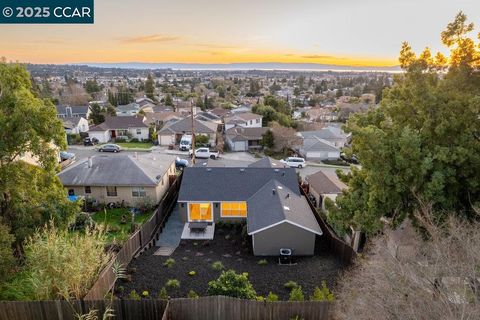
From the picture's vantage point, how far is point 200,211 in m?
22.8

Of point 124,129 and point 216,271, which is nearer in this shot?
point 216,271

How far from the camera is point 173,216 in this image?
79.9 ft

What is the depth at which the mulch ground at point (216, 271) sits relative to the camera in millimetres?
15164

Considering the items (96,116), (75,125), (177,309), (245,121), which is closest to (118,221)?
(177,309)

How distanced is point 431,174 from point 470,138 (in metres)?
1.96

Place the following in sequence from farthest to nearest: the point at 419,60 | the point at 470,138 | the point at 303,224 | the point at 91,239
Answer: the point at 303,224 < the point at 419,60 < the point at 470,138 < the point at 91,239

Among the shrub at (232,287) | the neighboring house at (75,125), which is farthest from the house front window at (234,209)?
the neighboring house at (75,125)

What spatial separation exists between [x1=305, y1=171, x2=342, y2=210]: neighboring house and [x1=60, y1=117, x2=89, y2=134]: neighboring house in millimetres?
38296


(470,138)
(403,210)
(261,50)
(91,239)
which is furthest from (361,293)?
(261,50)

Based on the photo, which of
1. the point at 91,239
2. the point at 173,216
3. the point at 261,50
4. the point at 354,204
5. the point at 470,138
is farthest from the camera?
the point at 261,50

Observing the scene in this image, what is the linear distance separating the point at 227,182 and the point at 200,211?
106 inches

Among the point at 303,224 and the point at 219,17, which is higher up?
the point at 219,17

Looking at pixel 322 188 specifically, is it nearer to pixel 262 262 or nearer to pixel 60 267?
pixel 262 262

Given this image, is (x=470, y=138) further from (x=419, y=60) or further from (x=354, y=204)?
(x=354, y=204)
